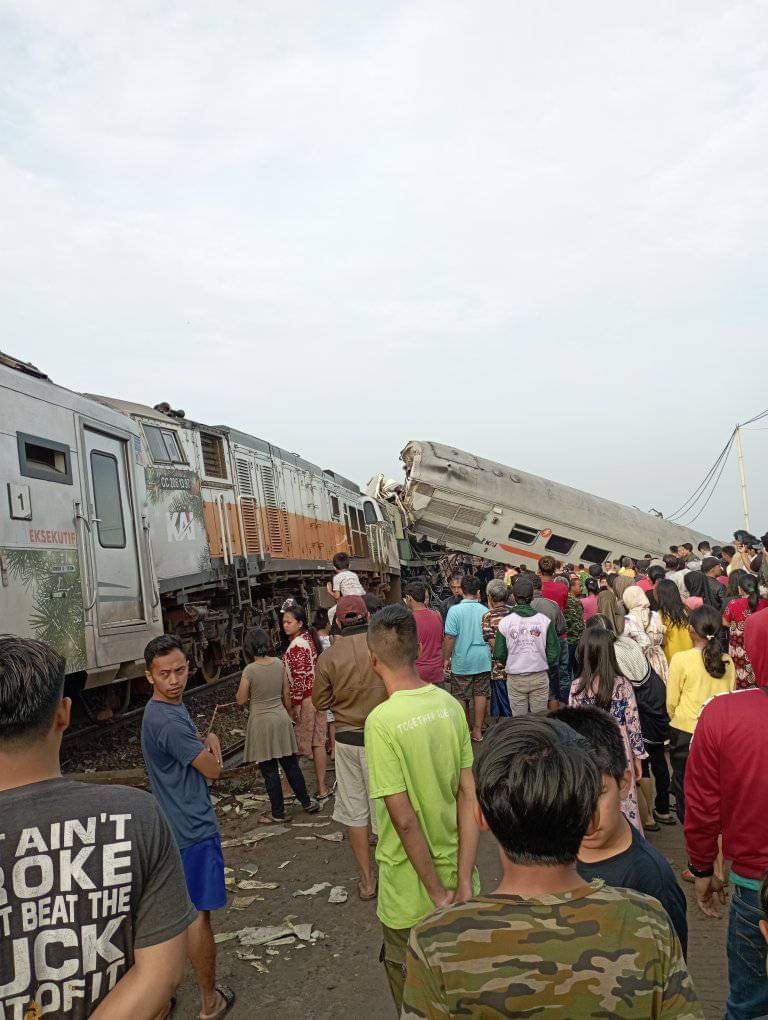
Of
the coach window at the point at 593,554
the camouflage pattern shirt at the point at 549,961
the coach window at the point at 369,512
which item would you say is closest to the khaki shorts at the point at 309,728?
the camouflage pattern shirt at the point at 549,961

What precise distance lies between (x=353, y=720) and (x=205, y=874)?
4.79 ft

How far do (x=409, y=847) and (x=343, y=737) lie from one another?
2110mm

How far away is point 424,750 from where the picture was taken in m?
3.22

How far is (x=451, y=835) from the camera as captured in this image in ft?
10.7

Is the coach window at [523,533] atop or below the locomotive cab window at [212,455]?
below

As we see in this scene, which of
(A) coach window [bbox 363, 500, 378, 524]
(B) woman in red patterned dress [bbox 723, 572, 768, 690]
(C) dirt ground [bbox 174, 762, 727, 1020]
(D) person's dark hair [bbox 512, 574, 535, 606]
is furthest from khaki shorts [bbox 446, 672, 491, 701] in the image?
(A) coach window [bbox 363, 500, 378, 524]

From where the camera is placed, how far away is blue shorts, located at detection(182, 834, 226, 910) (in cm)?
384

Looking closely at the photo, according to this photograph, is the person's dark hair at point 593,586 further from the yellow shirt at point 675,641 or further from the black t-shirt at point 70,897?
the black t-shirt at point 70,897

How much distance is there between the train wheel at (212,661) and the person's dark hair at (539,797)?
36.6 feet

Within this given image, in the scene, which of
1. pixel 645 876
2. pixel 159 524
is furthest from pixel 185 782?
pixel 159 524

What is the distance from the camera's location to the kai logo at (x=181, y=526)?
10.7 m

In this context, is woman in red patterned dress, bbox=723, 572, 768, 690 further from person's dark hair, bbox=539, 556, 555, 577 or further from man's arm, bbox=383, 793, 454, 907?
person's dark hair, bbox=539, 556, 555, 577

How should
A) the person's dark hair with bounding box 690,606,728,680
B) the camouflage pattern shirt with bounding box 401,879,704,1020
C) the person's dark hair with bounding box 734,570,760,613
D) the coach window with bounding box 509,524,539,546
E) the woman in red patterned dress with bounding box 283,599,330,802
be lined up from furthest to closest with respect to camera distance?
the coach window with bounding box 509,524,539,546
the woman in red patterned dress with bounding box 283,599,330,802
the person's dark hair with bounding box 734,570,760,613
the person's dark hair with bounding box 690,606,728,680
the camouflage pattern shirt with bounding box 401,879,704,1020

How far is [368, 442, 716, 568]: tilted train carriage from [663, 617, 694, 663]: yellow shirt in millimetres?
19316
